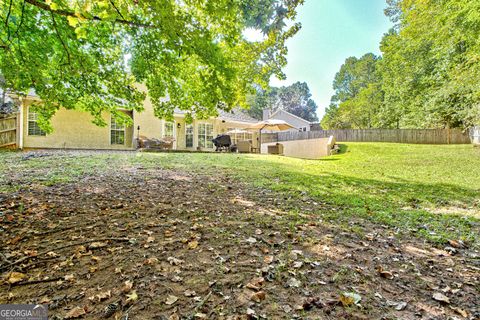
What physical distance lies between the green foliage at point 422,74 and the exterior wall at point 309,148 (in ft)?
23.6

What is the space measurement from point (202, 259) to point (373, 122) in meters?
35.1

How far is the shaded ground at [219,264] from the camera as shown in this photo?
75.4 inches

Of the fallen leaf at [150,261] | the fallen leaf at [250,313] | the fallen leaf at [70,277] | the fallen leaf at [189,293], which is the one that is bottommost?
the fallen leaf at [250,313]

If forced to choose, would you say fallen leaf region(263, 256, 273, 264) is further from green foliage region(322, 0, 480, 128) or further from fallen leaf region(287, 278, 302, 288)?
green foliage region(322, 0, 480, 128)

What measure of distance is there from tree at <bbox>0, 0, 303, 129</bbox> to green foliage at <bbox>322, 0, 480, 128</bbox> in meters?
8.81

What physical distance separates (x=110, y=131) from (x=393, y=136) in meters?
21.8

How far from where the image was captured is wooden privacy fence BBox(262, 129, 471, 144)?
63.9 ft

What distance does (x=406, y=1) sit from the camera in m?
14.1

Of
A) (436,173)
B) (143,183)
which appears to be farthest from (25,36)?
(436,173)

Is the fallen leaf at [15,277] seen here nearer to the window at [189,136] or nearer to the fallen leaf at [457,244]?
the fallen leaf at [457,244]

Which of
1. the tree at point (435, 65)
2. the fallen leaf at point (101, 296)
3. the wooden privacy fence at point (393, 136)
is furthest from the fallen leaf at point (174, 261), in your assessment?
the wooden privacy fence at point (393, 136)

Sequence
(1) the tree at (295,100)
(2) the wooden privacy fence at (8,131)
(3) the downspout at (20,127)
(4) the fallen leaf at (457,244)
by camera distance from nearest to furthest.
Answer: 1. (4) the fallen leaf at (457,244)
2. (2) the wooden privacy fence at (8,131)
3. (3) the downspout at (20,127)
4. (1) the tree at (295,100)

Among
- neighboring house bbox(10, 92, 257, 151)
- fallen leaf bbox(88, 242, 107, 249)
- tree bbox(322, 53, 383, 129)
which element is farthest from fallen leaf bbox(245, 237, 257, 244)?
tree bbox(322, 53, 383, 129)

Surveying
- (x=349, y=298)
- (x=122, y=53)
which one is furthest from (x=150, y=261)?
(x=122, y=53)
